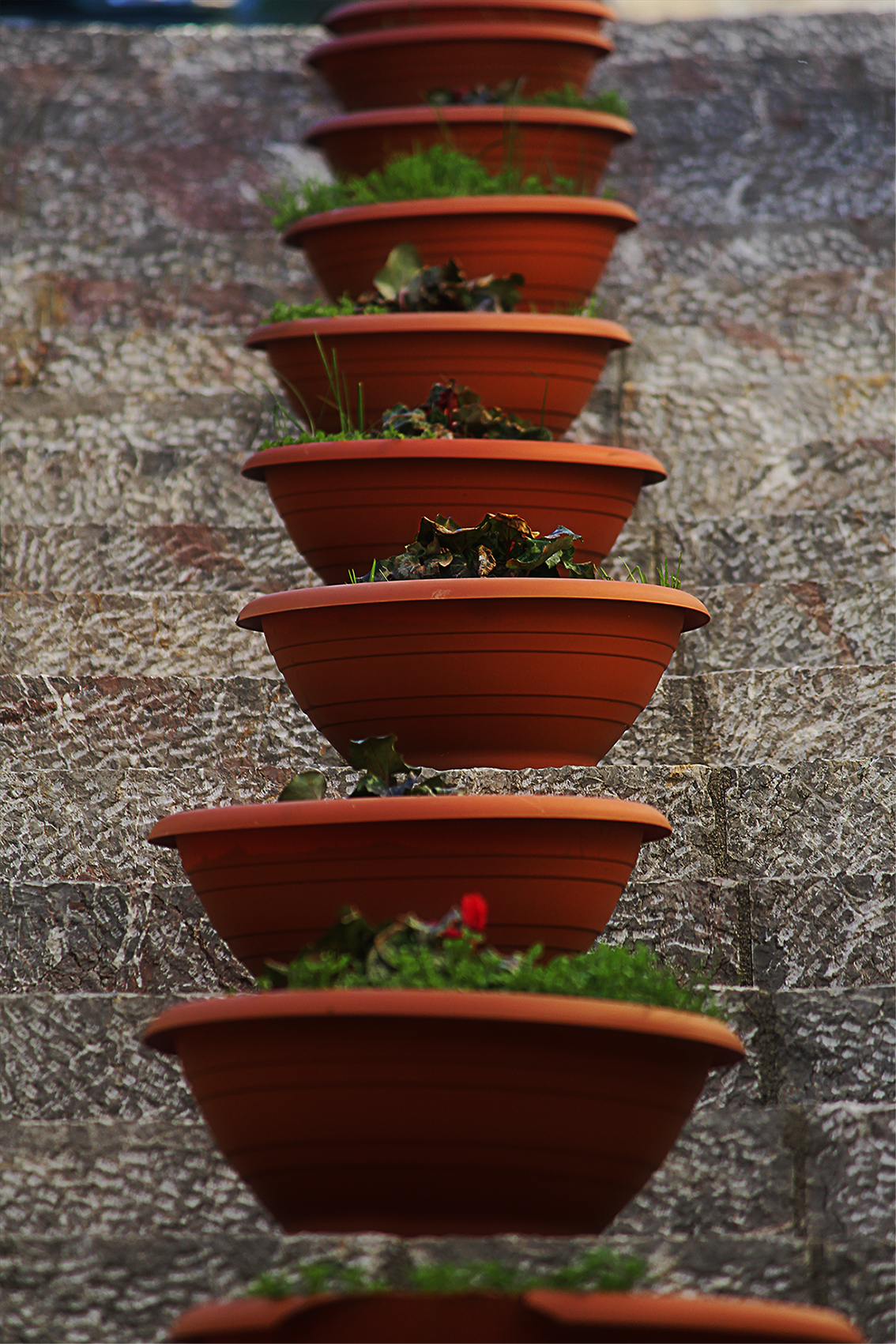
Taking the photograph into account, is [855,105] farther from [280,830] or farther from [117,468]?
[280,830]

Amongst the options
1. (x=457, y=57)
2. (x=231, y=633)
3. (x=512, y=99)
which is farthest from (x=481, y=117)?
(x=231, y=633)

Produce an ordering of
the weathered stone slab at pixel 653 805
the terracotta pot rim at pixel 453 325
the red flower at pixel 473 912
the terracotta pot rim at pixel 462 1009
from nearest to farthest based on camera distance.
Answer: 1. the terracotta pot rim at pixel 462 1009
2. the red flower at pixel 473 912
3. the weathered stone slab at pixel 653 805
4. the terracotta pot rim at pixel 453 325

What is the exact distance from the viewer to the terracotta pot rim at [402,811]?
59.9 inches

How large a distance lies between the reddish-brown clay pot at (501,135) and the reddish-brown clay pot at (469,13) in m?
0.37

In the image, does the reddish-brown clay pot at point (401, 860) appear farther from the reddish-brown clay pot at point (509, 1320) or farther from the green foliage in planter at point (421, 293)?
the green foliage in planter at point (421, 293)

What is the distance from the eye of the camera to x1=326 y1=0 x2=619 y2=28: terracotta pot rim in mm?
3207

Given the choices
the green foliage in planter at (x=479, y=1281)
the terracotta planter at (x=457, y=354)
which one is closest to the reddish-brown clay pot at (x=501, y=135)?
the terracotta planter at (x=457, y=354)

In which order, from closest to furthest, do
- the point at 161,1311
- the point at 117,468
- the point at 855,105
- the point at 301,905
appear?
the point at 161,1311 < the point at 301,905 < the point at 117,468 < the point at 855,105

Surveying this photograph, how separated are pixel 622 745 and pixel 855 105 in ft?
6.14

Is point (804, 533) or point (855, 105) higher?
point (855, 105)

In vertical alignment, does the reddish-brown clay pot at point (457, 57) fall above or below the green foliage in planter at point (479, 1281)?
above

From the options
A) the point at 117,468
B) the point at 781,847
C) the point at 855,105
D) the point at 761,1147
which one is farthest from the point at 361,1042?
the point at 855,105

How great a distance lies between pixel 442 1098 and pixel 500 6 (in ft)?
7.91

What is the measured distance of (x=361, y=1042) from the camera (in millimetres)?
1354
